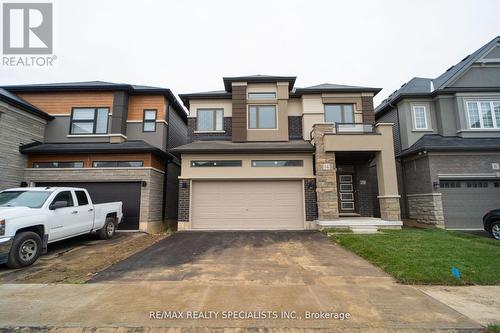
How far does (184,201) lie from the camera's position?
11.3m

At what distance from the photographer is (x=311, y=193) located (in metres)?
11.3

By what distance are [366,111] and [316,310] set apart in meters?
11.9

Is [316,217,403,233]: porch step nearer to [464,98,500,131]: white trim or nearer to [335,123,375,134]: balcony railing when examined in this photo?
[335,123,375,134]: balcony railing

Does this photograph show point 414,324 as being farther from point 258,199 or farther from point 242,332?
point 258,199

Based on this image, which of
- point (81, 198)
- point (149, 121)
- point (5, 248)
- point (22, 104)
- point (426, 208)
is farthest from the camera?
point (149, 121)

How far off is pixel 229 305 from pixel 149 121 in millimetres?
11611

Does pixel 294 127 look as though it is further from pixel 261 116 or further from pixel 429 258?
pixel 429 258

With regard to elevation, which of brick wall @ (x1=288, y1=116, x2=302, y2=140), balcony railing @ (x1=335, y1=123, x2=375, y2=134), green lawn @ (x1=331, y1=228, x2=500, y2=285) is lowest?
green lawn @ (x1=331, y1=228, x2=500, y2=285)

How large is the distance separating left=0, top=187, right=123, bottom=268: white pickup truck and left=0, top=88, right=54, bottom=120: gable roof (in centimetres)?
615

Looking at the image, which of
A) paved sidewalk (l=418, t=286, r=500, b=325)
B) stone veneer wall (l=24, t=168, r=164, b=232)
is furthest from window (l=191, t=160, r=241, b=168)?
paved sidewalk (l=418, t=286, r=500, b=325)

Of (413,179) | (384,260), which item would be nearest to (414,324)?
(384,260)

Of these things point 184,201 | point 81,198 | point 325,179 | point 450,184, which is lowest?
point 184,201

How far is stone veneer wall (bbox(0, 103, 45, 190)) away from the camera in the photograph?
34.8 ft

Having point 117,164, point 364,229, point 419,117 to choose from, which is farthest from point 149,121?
point 419,117
